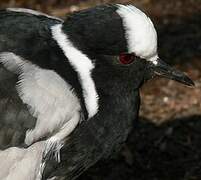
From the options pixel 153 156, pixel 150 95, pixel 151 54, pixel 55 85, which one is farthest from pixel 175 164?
pixel 55 85

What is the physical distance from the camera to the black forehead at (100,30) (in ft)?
11.0

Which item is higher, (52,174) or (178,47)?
(52,174)

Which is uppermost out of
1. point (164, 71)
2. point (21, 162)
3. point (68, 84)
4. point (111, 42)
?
point (111, 42)

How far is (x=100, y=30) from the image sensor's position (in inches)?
131

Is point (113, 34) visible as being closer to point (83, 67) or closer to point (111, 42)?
point (111, 42)

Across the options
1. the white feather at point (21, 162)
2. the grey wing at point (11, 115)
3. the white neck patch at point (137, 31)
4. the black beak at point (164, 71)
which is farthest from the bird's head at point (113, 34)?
the white feather at point (21, 162)

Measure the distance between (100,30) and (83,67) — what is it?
0.20 metres

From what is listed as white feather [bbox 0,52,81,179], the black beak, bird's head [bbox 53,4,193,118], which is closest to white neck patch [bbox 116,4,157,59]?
bird's head [bbox 53,4,193,118]

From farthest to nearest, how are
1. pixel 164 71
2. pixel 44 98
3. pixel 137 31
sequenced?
1. pixel 164 71
2. pixel 137 31
3. pixel 44 98

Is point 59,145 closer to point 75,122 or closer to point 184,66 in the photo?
point 75,122

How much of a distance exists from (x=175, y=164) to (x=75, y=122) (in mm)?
1261

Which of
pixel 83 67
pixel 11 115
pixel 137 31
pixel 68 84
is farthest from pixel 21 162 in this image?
pixel 137 31

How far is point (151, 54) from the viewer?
139 inches

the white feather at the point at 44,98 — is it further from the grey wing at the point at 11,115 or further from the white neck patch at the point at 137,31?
the white neck patch at the point at 137,31
